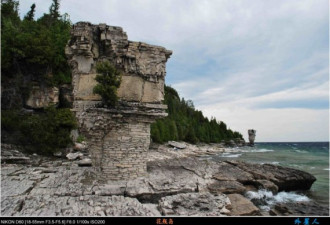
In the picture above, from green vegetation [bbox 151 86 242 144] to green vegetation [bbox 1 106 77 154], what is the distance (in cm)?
1899

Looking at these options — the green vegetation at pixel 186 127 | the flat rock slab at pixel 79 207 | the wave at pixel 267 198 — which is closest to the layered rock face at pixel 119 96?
the flat rock slab at pixel 79 207

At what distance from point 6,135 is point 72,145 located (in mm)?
5705

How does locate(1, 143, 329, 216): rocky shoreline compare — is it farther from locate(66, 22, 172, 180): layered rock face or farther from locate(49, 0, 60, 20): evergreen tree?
locate(49, 0, 60, 20): evergreen tree

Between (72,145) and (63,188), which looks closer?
(63,188)

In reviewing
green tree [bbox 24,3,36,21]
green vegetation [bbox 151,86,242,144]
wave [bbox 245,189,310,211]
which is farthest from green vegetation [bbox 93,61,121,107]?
green tree [bbox 24,3,36,21]

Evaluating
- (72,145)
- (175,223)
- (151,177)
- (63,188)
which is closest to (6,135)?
(72,145)

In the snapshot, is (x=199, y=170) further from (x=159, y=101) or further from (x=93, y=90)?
(x=93, y=90)

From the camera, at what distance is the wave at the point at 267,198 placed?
8.73 metres

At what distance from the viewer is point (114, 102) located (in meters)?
8.73

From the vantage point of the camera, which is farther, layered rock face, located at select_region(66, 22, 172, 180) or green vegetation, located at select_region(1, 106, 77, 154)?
green vegetation, located at select_region(1, 106, 77, 154)

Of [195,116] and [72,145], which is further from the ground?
[195,116]

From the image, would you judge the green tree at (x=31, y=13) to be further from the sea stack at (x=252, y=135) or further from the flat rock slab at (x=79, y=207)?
the sea stack at (x=252, y=135)

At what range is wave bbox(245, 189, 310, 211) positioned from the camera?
344 inches

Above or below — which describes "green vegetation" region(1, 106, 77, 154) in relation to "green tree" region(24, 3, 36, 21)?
below
